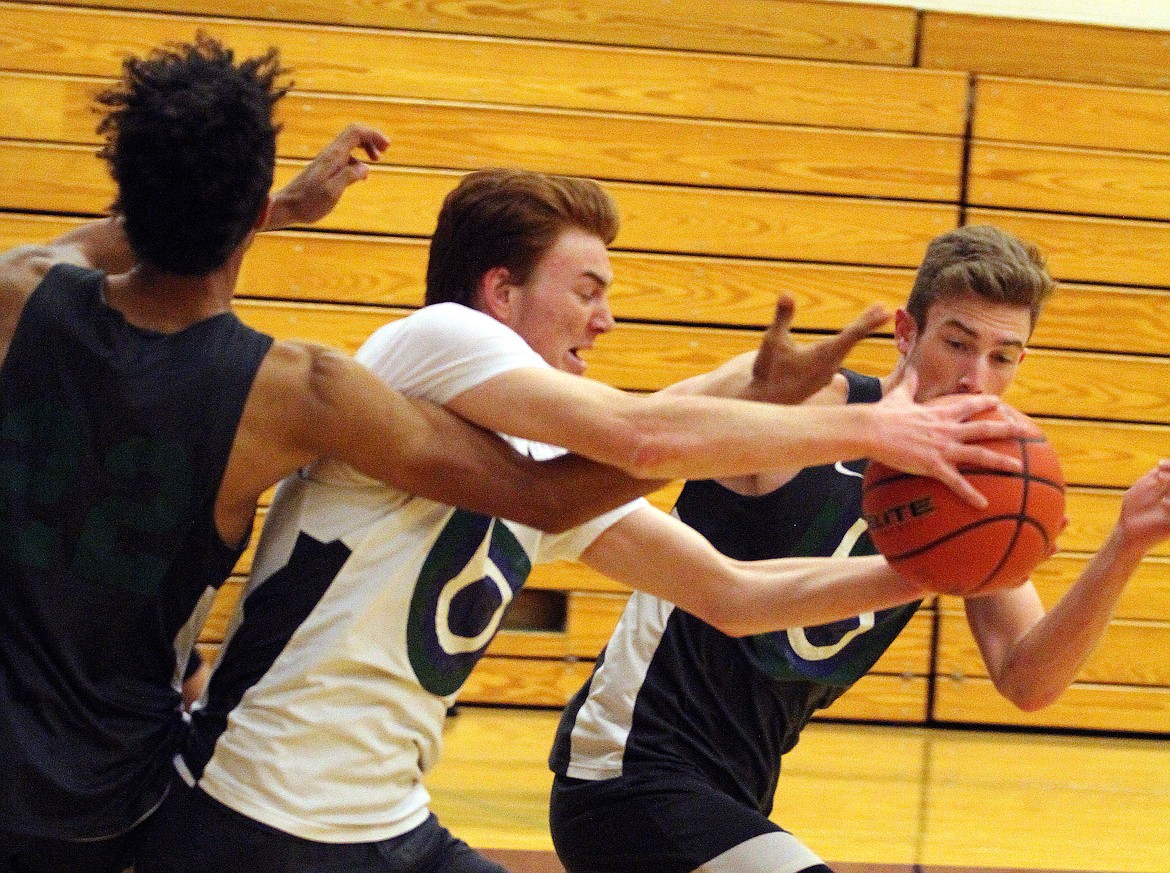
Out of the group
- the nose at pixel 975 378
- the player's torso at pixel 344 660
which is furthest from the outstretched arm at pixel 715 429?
the nose at pixel 975 378

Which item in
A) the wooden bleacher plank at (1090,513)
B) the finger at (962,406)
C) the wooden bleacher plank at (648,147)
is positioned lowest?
the wooden bleacher plank at (1090,513)

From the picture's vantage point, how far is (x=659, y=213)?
6461 millimetres

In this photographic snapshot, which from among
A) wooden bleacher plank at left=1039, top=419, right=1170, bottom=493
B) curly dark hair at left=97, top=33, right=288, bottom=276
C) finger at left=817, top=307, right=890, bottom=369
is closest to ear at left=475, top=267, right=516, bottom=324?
curly dark hair at left=97, top=33, right=288, bottom=276

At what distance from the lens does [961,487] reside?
6.64ft

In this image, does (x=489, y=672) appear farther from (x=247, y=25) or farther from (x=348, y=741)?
(x=348, y=741)

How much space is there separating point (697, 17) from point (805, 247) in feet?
3.64

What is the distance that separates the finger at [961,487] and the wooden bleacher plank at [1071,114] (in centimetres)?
490

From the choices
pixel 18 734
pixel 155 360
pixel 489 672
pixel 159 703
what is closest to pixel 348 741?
pixel 159 703

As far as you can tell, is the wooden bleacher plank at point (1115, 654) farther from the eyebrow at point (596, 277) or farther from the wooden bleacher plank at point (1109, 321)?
the eyebrow at point (596, 277)

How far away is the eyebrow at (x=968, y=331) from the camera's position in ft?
9.02

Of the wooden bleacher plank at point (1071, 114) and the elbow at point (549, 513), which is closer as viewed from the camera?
the elbow at point (549, 513)

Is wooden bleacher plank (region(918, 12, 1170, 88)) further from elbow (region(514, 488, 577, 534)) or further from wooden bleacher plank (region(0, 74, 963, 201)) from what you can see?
elbow (region(514, 488, 577, 534))

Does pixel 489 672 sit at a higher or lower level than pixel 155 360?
lower

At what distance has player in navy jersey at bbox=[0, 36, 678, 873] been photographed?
1.89 meters
